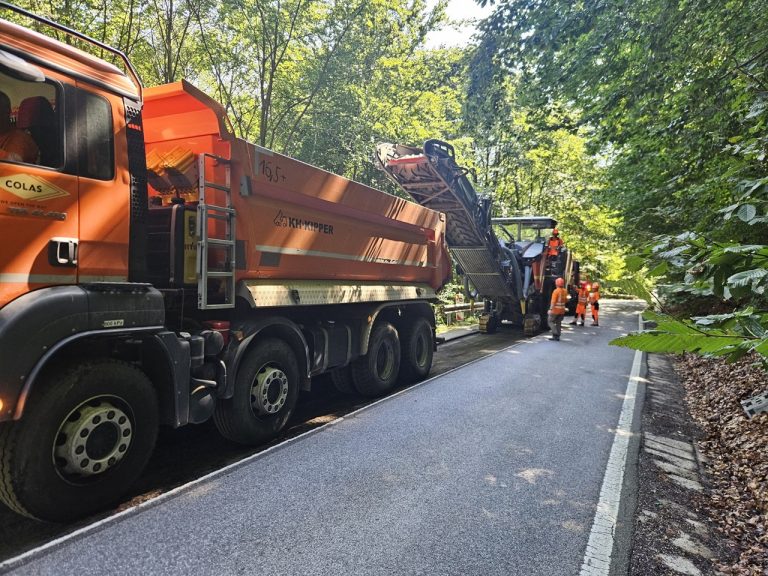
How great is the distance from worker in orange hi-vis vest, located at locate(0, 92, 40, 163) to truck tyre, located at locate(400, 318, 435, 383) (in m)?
5.08

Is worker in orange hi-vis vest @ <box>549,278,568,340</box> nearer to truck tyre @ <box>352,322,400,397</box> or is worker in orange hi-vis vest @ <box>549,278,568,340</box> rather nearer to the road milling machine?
the road milling machine

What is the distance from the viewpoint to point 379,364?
6395mm

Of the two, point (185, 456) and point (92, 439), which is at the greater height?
point (92, 439)

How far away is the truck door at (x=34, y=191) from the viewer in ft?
8.73

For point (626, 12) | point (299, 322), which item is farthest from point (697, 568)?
point (626, 12)

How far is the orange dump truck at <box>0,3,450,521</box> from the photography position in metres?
2.72

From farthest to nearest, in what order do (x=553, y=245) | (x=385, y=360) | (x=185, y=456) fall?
(x=553, y=245)
(x=385, y=360)
(x=185, y=456)

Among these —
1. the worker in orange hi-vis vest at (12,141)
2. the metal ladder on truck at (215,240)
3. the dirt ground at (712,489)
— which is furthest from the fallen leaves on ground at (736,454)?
the worker in orange hi-vis vest at (12,141)

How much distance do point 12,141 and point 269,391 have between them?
2686 millimetres

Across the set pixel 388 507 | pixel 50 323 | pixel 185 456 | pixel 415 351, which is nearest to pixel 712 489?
pixel 388 507

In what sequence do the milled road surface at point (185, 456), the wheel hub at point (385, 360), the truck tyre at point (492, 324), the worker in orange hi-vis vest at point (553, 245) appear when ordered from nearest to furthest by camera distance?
the milled road surface at point (185, 456), the wheel hub at point (385, 360), the truck tyre at point (492, 324), the worker in orange hi-vis vest at point (553, 245)

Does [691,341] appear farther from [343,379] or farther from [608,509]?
[343,379]

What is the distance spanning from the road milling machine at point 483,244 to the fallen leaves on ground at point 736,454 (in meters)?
4.93

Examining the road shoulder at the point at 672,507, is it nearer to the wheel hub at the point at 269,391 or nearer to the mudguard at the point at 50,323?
the wheel hub at the point at 269,391
